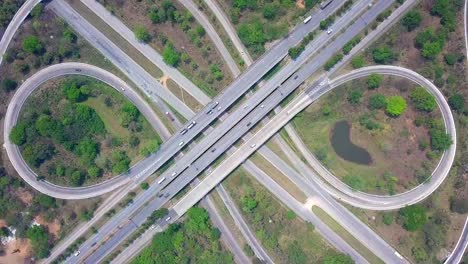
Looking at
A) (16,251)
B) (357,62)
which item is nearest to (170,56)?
(357,62)

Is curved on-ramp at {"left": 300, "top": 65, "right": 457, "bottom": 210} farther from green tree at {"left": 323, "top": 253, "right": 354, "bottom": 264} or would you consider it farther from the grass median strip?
green tree at {"left": 323, "top": 253, "right": 354, "bottom": 264}

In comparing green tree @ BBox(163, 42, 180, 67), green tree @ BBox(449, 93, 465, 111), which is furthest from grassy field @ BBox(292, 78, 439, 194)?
green tree @ BBox(163, 42, 180, 67)

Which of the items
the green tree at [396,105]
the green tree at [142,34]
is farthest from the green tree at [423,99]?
the green tree at [142,34]

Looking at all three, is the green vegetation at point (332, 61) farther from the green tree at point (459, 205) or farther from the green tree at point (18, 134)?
the green tree at point (18, 134)

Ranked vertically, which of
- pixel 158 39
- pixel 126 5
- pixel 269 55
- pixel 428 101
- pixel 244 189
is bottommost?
pixel 428 101

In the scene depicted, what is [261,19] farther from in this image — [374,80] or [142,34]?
[374,80]

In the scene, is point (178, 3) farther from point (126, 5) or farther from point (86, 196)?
point (86, 196)

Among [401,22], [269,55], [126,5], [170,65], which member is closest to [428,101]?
[401,22]
